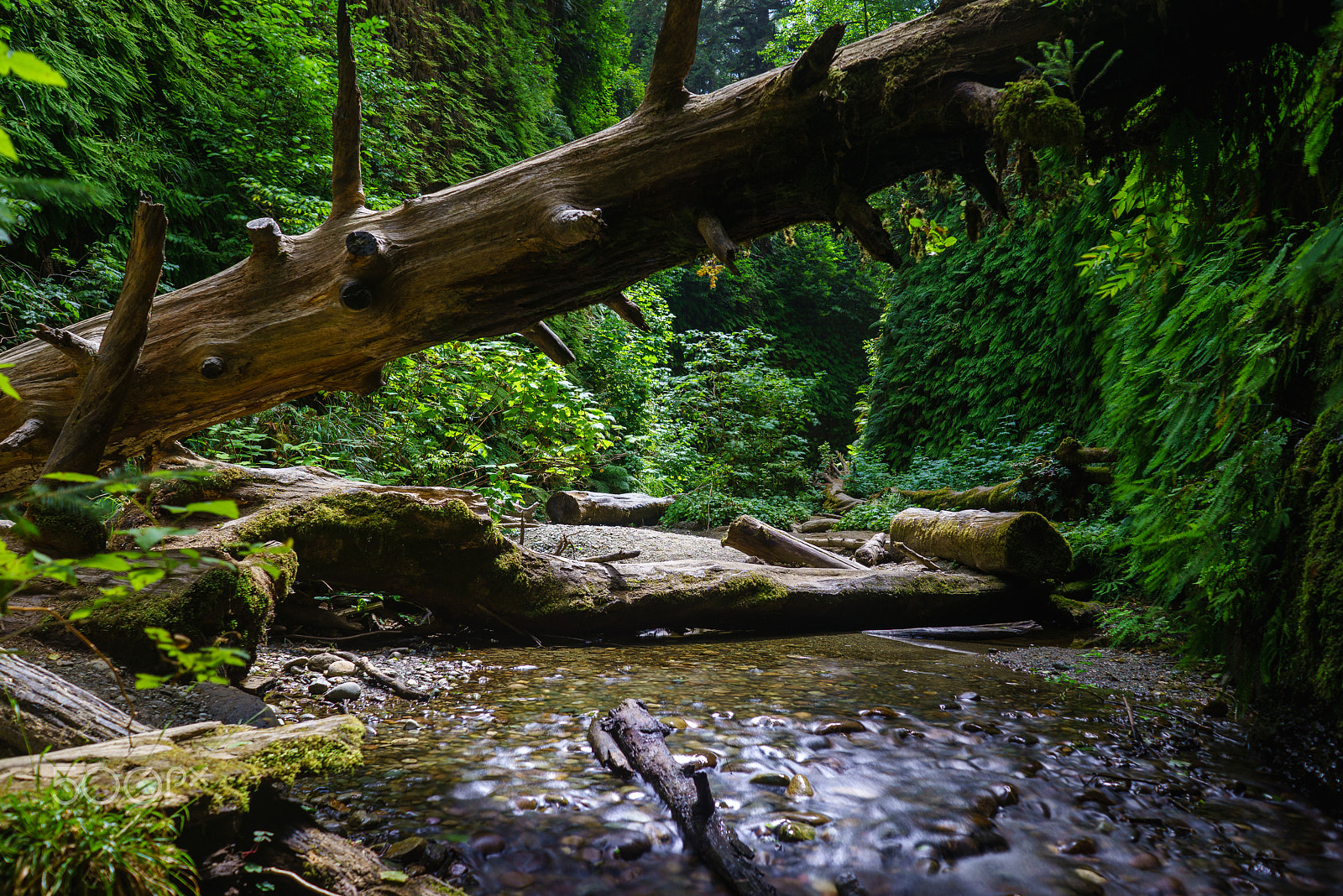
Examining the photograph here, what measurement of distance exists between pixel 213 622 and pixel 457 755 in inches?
50.9

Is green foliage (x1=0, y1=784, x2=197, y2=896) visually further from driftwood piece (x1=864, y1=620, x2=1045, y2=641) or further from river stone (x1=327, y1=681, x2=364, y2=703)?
driftwood piece (x1=864, y1=620, x2=1045, y2=641)

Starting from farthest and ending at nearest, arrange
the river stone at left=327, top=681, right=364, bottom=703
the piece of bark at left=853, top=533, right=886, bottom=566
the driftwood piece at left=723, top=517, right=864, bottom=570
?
the piece of bark at left=853, top=533, right=886, bottom=566 < the driftwood piece at left=723, top=517, right=864, bottom=570 < the river stone at left=327, top=681, right=364, bottom=703

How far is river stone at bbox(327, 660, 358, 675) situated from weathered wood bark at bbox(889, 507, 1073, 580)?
15.5 feet

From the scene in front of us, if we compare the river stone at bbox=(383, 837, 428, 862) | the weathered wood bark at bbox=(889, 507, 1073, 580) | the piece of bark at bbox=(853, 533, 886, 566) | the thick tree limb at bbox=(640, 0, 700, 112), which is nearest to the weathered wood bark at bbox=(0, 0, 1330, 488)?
the thick tree limb at bbox=(640, 0, 700, 112)

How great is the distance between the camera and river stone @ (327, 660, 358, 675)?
329 cm

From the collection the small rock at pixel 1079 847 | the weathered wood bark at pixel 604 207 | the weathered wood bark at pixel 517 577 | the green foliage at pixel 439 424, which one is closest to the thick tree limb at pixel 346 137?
the weathered wood bark at pixel 604 207

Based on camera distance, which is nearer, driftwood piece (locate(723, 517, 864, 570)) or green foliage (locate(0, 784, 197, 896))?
green foliage (locate(0, 784, 197, 896))

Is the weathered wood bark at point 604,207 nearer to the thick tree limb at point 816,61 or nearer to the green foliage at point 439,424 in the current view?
the thick tree limb at point 816,61

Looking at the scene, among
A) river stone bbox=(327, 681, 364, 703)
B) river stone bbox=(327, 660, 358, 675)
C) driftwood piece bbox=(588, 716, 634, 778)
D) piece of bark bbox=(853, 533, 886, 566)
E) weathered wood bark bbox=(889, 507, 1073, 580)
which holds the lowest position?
driftwood piece bbox=(588, 716, 634, 778)

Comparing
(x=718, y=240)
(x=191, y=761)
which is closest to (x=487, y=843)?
(x=191, y=761)

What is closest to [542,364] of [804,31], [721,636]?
[721,636]

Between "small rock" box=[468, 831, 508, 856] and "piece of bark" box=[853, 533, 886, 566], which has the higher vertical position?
"piece of bark" box=[853, 533, 886, 566]

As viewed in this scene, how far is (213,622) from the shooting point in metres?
2.79

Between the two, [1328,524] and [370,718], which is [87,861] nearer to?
[370,718]
